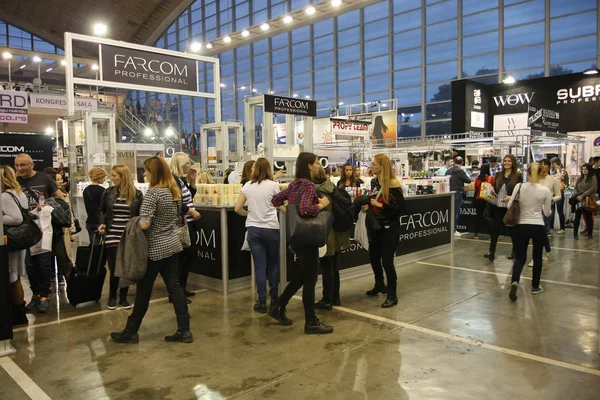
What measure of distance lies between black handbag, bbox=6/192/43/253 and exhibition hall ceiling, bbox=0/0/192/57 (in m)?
21.5

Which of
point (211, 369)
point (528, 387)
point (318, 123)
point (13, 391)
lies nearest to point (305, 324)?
point (211, 369)

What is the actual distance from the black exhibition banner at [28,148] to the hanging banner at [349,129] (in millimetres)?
7449

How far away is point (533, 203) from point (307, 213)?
2.47 metres

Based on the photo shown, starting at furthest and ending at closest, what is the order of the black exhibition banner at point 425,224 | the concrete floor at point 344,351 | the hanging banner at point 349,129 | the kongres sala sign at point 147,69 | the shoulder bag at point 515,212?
the hanging banner at point 349,129
the kongres sala sign at point 147,69
the black exhibition banner at point 425,224
the shoulder bag at point 515,212
the concrete floor at point 344,351

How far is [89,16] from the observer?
2434cm

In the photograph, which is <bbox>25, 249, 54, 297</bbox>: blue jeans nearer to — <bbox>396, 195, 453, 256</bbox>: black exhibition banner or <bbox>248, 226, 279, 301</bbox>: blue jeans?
<bbox>248, 226, 279, 301</bbox>: blue jeans

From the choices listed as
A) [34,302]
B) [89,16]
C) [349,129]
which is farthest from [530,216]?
[89,16]

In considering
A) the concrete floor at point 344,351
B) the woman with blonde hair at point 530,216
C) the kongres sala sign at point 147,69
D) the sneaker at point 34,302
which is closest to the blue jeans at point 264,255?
the concrete floor at point 344,351

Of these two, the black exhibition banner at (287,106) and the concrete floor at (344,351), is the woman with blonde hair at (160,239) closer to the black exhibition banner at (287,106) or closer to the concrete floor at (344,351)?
the concrete floor at (344,351)

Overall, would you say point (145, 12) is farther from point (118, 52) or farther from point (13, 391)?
point (13, 391)

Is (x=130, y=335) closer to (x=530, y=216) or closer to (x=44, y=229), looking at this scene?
(x=44, y=229)

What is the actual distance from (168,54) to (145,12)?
755 inches

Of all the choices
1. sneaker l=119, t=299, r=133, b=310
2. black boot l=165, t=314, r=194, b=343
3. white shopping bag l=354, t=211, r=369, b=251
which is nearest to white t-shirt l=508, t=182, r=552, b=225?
white shopping bag l=354, t=211, r=369, b=251

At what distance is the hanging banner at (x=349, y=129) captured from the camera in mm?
14273
